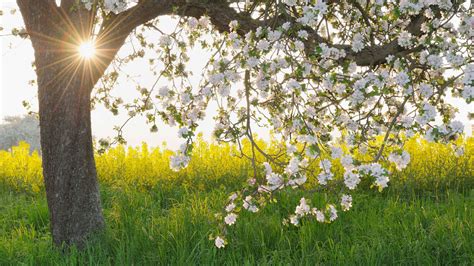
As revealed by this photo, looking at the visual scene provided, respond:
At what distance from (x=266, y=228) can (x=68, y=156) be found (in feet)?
8.99

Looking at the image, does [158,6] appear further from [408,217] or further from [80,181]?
[408,217]

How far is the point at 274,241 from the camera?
22.2 ft

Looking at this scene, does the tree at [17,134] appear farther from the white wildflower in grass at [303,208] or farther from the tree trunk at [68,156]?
the white wildflower in grass at [303,208]

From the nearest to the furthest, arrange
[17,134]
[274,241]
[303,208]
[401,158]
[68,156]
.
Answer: [401,158] < [303,208] < [274,241] < [68,156] < [17,134]

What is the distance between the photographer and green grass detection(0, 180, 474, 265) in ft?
20.1

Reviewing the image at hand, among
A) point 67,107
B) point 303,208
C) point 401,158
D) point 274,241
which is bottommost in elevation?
point 274,241

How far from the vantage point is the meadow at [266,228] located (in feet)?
20.4

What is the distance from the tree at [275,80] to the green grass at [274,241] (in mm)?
571

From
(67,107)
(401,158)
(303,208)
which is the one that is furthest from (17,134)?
(401,158)

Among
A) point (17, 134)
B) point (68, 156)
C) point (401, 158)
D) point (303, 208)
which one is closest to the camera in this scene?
point (401, 158)

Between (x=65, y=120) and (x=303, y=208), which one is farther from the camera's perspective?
(x=65, y=120)

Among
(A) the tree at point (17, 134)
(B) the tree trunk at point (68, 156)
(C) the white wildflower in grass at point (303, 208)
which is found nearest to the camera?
(C) the white wildflower in grass at point (303, 208)

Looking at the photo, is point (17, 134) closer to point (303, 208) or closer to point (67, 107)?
point (67, 107)

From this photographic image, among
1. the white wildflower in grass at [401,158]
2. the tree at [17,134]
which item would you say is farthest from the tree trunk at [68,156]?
the tree at [17,134]
